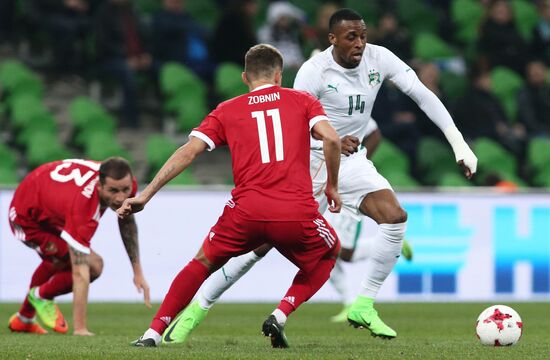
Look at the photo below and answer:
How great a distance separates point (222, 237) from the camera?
7.70 meters

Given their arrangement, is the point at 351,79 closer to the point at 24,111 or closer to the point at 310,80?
the point at 310,80

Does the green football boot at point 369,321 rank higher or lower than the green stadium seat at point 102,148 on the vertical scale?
lower

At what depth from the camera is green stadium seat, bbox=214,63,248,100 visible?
58.4 feet

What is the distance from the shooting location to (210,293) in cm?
841

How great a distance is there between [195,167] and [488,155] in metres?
4.23

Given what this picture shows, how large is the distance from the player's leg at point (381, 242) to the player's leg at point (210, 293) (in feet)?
2.57

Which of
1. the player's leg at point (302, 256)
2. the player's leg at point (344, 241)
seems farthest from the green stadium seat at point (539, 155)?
the player's leg at point (302, 256)

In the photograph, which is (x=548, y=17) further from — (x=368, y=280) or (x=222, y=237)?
(x=222, y=237)

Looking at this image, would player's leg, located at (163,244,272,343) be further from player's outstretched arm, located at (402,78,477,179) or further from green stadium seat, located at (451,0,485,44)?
green stadium seat, located at (451,0,485,44)

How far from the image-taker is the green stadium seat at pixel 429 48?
19688mm

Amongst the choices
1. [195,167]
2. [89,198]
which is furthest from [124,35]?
[89,198]

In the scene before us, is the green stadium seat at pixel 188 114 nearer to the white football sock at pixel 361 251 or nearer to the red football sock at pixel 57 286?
the white football sock at pixel 361 251

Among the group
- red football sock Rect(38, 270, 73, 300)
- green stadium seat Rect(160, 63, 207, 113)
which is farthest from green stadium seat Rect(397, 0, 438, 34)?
red football sock Rect(38, 270, 73, 300)

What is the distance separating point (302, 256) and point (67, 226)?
2.24 metres
